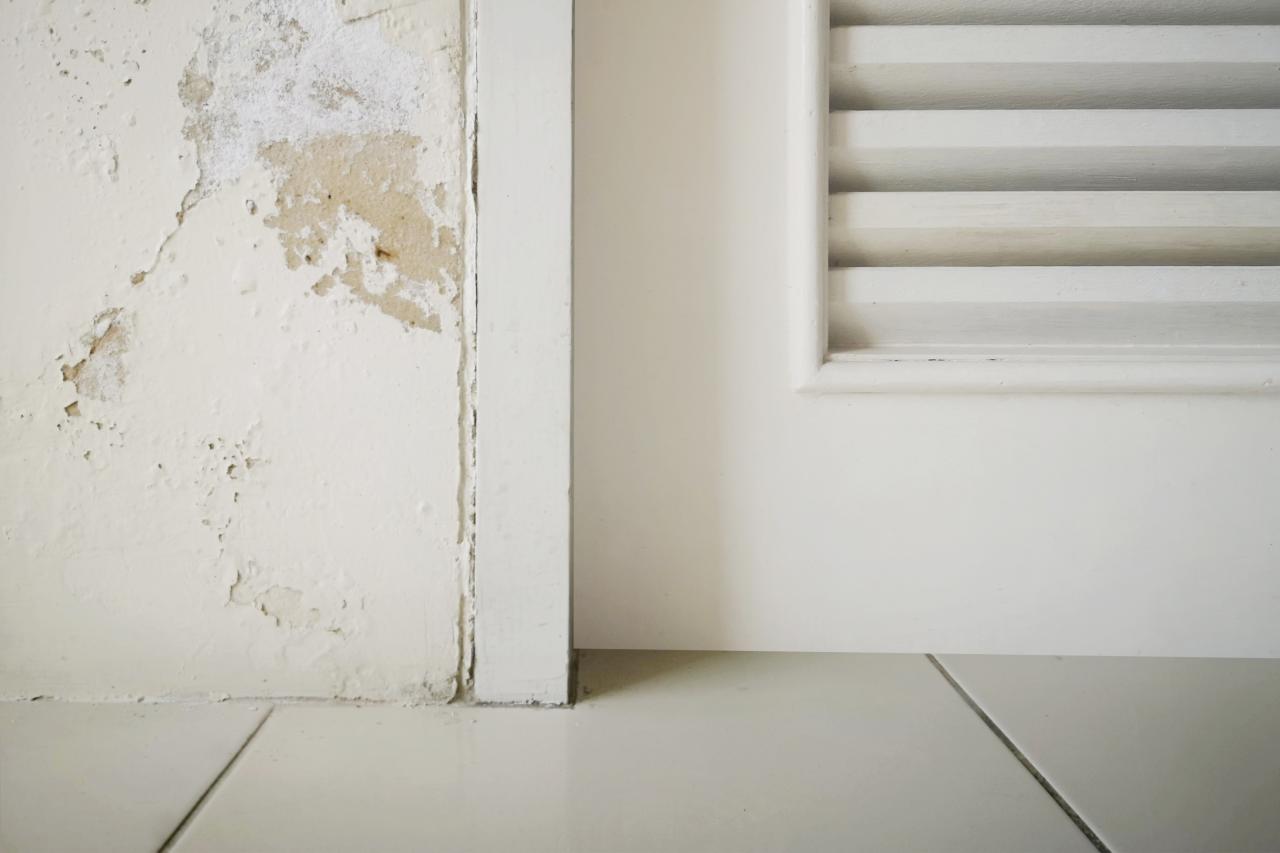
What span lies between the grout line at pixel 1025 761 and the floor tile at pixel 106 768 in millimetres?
764

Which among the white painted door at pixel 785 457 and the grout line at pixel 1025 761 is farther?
the white painted door at pixel 785 457

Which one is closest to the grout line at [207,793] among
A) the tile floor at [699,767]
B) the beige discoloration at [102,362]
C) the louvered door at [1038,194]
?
the tile floor at [699,767]

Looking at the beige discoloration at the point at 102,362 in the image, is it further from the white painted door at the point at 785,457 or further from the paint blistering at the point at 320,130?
the white painted door at the point at 785,457

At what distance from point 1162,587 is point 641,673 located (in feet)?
2.24

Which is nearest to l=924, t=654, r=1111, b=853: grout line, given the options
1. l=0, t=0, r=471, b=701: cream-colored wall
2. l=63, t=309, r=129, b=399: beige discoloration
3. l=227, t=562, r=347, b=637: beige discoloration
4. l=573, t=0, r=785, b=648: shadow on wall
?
l=573, t=0, r=785, b=648: shadow on wall

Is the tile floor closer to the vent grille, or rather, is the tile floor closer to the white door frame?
the white door frame

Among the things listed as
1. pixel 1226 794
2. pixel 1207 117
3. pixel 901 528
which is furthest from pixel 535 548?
pixel 1207 117

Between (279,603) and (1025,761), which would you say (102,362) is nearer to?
(279,603)

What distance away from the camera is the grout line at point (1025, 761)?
2.21ft

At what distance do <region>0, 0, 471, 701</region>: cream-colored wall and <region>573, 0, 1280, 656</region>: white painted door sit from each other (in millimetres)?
223

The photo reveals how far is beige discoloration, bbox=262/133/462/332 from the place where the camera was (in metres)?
0.86

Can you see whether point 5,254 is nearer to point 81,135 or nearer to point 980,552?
point 81,135

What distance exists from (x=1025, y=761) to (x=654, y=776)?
1.21ft

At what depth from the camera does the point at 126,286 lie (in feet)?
2.84
